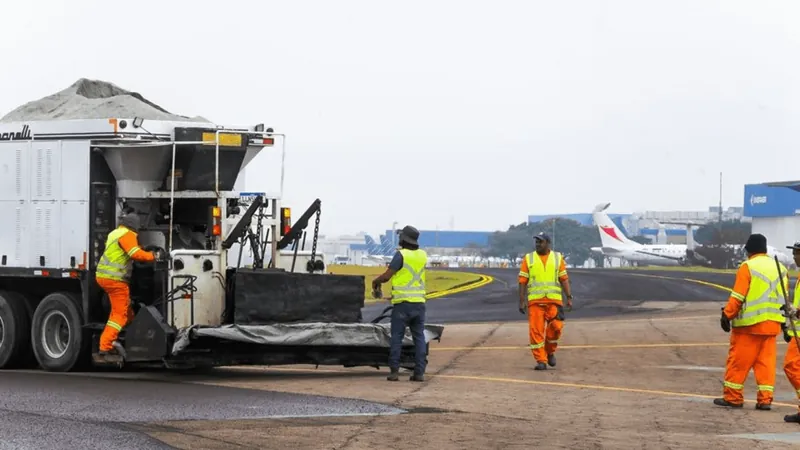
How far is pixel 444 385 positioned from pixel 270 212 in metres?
3.24

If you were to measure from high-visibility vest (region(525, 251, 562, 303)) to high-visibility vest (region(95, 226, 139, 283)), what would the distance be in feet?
17.4

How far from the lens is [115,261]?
15586 millimetres

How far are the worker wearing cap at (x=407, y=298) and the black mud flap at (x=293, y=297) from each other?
55 cm

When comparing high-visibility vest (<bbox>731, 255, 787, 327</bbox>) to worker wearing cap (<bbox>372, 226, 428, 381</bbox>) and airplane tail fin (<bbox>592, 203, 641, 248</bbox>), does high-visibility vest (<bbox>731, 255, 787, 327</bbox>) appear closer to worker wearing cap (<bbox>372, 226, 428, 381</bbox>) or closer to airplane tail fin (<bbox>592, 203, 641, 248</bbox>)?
worker wearing cap (<bbox>372, 226, 428, 381</bbox>)

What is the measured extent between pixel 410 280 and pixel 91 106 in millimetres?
4604

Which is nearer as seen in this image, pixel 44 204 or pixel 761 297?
pixel 761 297

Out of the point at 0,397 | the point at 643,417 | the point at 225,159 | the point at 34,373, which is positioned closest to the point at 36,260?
the point at 34,373

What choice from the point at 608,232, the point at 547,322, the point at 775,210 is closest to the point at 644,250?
the point at 608,232

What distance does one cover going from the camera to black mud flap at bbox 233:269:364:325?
51.4 feet

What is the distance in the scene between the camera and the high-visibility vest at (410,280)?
1592 centimetres

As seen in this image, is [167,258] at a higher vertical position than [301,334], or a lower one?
higher

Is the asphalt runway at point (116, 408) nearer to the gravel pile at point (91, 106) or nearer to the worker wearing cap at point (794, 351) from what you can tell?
the gravel pile at point (91, 106)

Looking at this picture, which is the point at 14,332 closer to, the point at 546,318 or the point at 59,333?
the point at 59,333

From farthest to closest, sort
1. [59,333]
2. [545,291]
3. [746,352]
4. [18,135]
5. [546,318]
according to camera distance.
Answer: [546,318] → [545,291] → [18,135] → [59,333] → [746,352]
